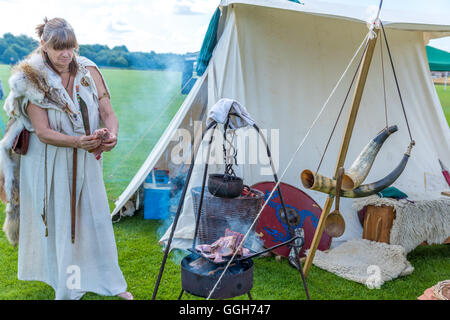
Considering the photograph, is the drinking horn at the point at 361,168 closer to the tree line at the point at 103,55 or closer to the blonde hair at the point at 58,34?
the blonde hair at the point at 58,34

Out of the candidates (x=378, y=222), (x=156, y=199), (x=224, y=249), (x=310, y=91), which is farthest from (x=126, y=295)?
(x=310, y=91)

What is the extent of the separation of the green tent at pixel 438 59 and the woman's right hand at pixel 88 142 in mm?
5865

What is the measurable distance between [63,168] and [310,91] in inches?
87.2

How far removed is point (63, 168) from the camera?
2336 mm

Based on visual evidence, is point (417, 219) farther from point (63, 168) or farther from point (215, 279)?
point (63, 168)

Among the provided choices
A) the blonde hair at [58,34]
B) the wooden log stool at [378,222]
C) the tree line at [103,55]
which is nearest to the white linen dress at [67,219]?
the blonde hair at [58,34]

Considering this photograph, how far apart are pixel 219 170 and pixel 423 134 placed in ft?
7.00

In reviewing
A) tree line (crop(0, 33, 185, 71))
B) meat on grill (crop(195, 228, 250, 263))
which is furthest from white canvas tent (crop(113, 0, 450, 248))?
tree line (crop(0, 33, 185, 71))

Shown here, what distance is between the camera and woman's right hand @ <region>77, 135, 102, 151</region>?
7.06ft

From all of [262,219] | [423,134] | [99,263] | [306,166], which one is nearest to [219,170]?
[262,219]

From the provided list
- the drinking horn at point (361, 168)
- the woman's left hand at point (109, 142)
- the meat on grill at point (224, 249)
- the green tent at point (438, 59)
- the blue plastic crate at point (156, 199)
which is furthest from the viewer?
the green tent at point (438, 59)

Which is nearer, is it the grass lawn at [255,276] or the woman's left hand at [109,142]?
the woman's left hand at [109,142]

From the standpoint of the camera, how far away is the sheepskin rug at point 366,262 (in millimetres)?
2953

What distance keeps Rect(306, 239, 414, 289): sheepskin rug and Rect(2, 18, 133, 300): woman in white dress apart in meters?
1.48
